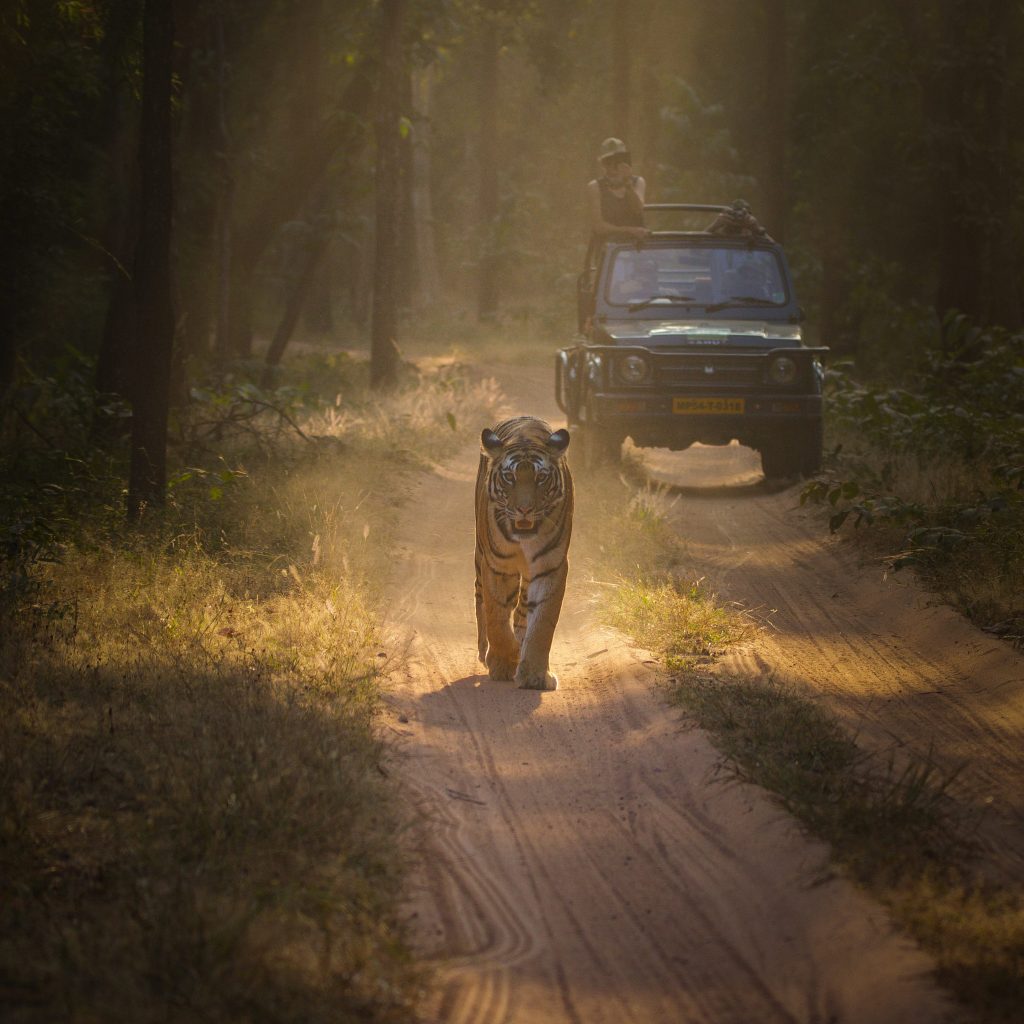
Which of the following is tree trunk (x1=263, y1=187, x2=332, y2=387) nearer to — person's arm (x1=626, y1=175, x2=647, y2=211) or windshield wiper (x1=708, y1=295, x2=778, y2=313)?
person's arm (x1=626, y1=175, x2=647, y2=211)

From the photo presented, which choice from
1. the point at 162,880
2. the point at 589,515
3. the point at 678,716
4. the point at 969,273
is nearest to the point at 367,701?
the point at 678,716

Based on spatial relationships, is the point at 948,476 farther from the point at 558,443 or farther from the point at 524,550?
the point at 524,550

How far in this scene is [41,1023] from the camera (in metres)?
2.92

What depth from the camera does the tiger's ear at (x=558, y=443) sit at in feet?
20.9

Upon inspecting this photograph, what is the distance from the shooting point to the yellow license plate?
11.6 metres

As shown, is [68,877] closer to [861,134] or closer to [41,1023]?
[41,1023]

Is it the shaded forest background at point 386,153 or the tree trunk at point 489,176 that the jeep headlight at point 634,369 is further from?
the tree trunk at point 489,176

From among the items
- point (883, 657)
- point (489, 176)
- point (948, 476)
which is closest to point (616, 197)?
point (948, 476)

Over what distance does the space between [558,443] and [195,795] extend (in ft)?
9.61

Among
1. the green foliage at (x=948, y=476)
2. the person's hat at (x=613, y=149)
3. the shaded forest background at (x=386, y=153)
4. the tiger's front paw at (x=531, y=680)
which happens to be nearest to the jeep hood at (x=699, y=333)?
the green foliage at (x=948, y=476)

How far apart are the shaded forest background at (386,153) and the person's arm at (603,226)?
446cm

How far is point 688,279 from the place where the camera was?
12.5 m

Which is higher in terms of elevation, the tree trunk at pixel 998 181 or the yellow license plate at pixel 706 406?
the tree trunk at pixel 998 181

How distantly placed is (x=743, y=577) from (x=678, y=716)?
134 inches
